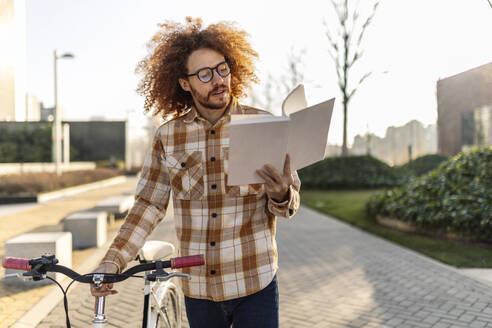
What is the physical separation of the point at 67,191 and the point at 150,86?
1971 cm

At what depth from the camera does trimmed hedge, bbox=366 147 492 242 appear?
796 cm

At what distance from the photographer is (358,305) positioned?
5.34 meters

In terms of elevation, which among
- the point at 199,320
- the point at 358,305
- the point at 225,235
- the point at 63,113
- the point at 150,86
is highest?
the point at 63,113

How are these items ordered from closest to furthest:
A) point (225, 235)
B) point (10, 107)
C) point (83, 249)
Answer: point (225, 235) < point (10, 107) < point (83, 249)

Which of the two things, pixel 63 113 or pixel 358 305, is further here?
pixel 63 113

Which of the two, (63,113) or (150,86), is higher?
(63,113)

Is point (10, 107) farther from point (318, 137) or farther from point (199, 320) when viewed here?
point (318, 137)

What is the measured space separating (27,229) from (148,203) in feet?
30.6

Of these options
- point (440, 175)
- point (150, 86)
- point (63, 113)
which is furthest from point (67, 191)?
point (63, 113)

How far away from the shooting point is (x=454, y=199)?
8.63 m

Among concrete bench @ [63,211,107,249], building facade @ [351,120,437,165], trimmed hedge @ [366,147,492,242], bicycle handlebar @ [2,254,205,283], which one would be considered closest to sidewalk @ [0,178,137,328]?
concrete bench @ [63,211,107,249]

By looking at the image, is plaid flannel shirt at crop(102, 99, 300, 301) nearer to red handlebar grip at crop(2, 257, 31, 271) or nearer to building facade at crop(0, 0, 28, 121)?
red handlebar grip at crop(2, 257, 31, 271)

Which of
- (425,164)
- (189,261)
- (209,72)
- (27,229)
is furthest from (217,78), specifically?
(425,164)

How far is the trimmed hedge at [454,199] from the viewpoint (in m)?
7.96
